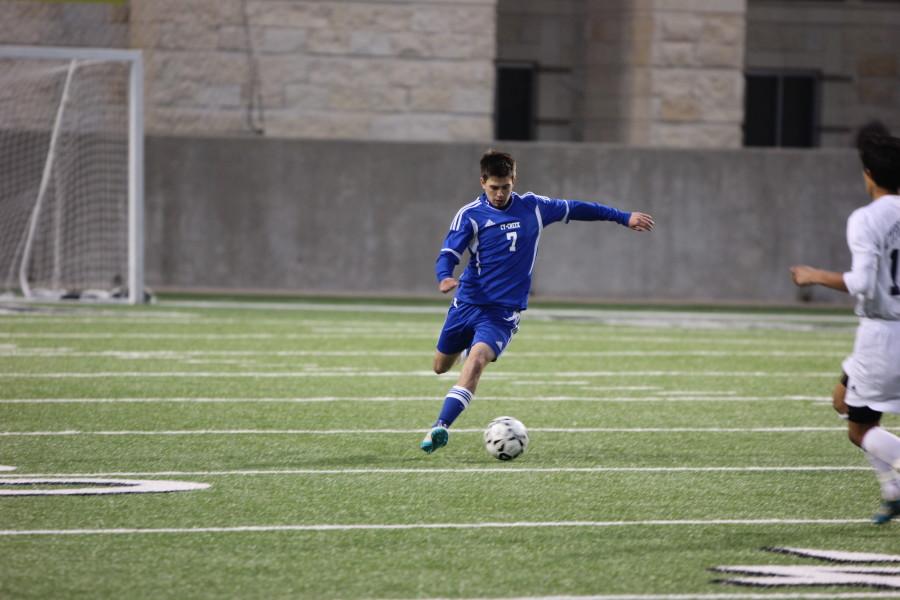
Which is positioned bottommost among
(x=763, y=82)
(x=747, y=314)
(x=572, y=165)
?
(x=747, y=314)

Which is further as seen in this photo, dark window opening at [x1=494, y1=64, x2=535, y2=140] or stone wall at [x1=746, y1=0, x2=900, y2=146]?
stone wall at [x1=746, y1=0, x2=900, y2=146]

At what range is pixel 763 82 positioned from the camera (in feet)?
92.7

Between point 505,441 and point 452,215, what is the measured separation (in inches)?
544

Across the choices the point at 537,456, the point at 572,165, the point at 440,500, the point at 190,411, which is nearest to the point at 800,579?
the point at 440,500

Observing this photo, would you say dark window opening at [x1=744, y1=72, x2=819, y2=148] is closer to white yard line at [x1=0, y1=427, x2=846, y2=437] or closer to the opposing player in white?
white yard line at [x1=0, y1=427, x2=846, y2=437]

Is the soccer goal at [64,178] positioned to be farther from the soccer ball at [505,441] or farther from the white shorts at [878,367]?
the white shorts at [878,367]

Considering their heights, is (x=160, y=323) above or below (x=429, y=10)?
below

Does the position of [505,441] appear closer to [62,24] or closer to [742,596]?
[742,596]

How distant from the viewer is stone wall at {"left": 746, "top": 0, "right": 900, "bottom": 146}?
27875 mm

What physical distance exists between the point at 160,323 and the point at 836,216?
11157 millimetres

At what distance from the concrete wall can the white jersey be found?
602 inches

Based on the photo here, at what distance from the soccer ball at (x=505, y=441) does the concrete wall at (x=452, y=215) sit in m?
13.5

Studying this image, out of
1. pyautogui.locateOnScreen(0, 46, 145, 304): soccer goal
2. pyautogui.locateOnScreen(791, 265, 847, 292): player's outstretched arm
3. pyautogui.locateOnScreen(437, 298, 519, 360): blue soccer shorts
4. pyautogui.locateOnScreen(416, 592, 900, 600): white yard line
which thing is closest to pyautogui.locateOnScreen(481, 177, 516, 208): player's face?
pyautogui.locateOnScreen(437, 298, 519, 360): blue soccer shorts

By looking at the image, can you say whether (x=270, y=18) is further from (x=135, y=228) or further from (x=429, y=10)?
(x=135, y=228)
